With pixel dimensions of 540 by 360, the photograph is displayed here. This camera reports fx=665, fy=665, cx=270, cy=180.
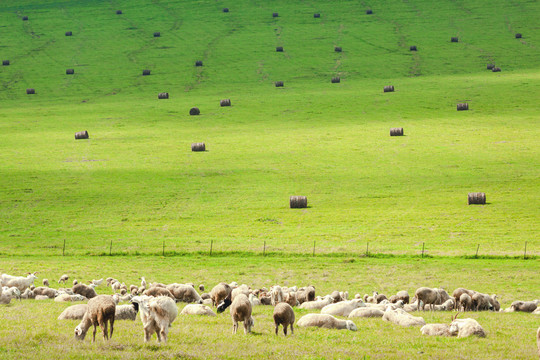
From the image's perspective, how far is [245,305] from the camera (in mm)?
17703

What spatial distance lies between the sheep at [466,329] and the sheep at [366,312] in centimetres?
388

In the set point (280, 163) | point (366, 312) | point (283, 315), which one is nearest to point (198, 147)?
point (280, 163)

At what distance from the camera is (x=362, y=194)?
51625 millimetres

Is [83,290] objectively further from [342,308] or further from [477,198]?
[477,198]

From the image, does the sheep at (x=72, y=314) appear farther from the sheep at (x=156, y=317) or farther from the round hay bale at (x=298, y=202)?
the round hay bale at (x=298, y=202)

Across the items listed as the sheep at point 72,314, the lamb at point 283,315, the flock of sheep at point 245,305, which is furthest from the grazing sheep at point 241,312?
the sheep at point 72,314

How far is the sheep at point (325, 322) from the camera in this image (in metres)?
19.0

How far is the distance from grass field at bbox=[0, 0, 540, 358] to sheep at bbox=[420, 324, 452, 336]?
46 centimetres

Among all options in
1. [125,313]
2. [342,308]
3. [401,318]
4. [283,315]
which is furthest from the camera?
[342,308]

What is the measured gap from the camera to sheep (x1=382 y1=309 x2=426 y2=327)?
1986cm

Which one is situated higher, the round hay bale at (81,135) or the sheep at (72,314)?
the round hay bale at (81,135)

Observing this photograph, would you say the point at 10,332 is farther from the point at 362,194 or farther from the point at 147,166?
the point at 147,166

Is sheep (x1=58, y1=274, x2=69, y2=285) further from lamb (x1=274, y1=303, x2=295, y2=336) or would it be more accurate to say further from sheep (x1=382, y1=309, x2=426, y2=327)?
sheep (x1=382, y1=309, x2=426, y2=327)

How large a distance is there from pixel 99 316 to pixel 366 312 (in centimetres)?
935
